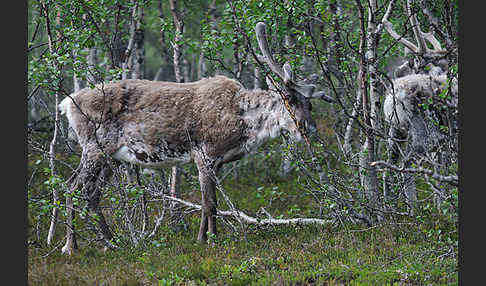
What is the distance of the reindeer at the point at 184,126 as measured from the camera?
761cm

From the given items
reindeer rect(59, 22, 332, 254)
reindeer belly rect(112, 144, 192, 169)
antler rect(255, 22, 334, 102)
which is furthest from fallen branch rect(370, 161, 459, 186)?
reindeer belly rect(112, 144, 192, 169)

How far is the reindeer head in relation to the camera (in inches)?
294

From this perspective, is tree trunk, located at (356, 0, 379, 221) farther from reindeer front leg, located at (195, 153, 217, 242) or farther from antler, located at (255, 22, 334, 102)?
reindeer front leg, located at (195, 153, 217, 242)

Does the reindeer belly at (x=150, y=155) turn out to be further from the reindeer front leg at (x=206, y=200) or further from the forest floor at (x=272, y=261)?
the forest floor at (x=272, y=261)

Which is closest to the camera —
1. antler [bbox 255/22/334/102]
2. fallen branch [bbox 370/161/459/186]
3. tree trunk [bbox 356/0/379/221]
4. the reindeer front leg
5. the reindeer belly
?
fallen branch [bbox 370/161/459/186]

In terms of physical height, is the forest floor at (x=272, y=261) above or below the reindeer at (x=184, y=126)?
below

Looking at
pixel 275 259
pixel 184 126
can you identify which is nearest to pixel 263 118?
pixel 184 126

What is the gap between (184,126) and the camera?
7.72 metres

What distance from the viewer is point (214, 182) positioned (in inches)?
301

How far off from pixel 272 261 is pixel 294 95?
2596mm

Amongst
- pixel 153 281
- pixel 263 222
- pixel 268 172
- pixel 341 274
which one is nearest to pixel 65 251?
pixel 153 281

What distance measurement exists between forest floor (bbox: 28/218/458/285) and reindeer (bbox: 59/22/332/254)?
819 millimetres

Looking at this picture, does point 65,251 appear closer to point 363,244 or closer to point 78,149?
point 363,244

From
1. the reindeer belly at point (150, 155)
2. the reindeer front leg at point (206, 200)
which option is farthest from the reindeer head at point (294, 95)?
the reindeer belly at point (150, 155)
